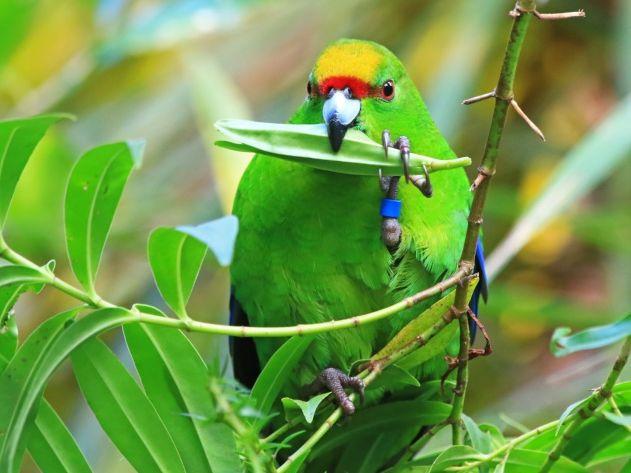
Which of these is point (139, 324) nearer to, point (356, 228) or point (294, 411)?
point (294, 411)

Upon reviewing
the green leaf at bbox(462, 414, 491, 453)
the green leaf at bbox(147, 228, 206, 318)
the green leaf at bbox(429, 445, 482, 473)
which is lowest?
the green leaf at bbox(462, 414, 491, 453)

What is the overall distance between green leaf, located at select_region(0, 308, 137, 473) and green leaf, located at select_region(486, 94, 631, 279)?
1.18 m

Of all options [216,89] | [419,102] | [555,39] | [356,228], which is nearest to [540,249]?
[555,39]

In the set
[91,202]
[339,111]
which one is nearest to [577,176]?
[339,111]

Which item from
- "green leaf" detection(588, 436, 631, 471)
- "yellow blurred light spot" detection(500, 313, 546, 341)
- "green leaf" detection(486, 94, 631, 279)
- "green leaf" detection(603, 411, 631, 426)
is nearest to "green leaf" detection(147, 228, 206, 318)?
"green leaf" detection(603, 411, 631, 426)

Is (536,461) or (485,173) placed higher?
(485,173)

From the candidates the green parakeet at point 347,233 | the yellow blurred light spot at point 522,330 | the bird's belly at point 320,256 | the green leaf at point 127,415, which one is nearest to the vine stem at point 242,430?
the green leaf at point 127,415

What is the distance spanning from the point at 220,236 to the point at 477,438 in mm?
565

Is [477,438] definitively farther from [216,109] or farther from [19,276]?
[216,109]

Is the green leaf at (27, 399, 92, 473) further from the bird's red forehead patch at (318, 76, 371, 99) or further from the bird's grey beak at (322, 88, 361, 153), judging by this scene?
the bird's red forehead patch at (318, 76, 371, 99)

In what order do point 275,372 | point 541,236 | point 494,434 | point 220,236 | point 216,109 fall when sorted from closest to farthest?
point 220,236, point 275,372, point 494,434, point 216,109, point 541,236

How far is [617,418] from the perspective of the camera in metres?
1.10

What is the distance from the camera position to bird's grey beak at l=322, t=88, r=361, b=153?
1.24m

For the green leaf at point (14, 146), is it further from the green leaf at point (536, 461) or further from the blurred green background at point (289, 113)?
the blurred green background at point (289, 113)
